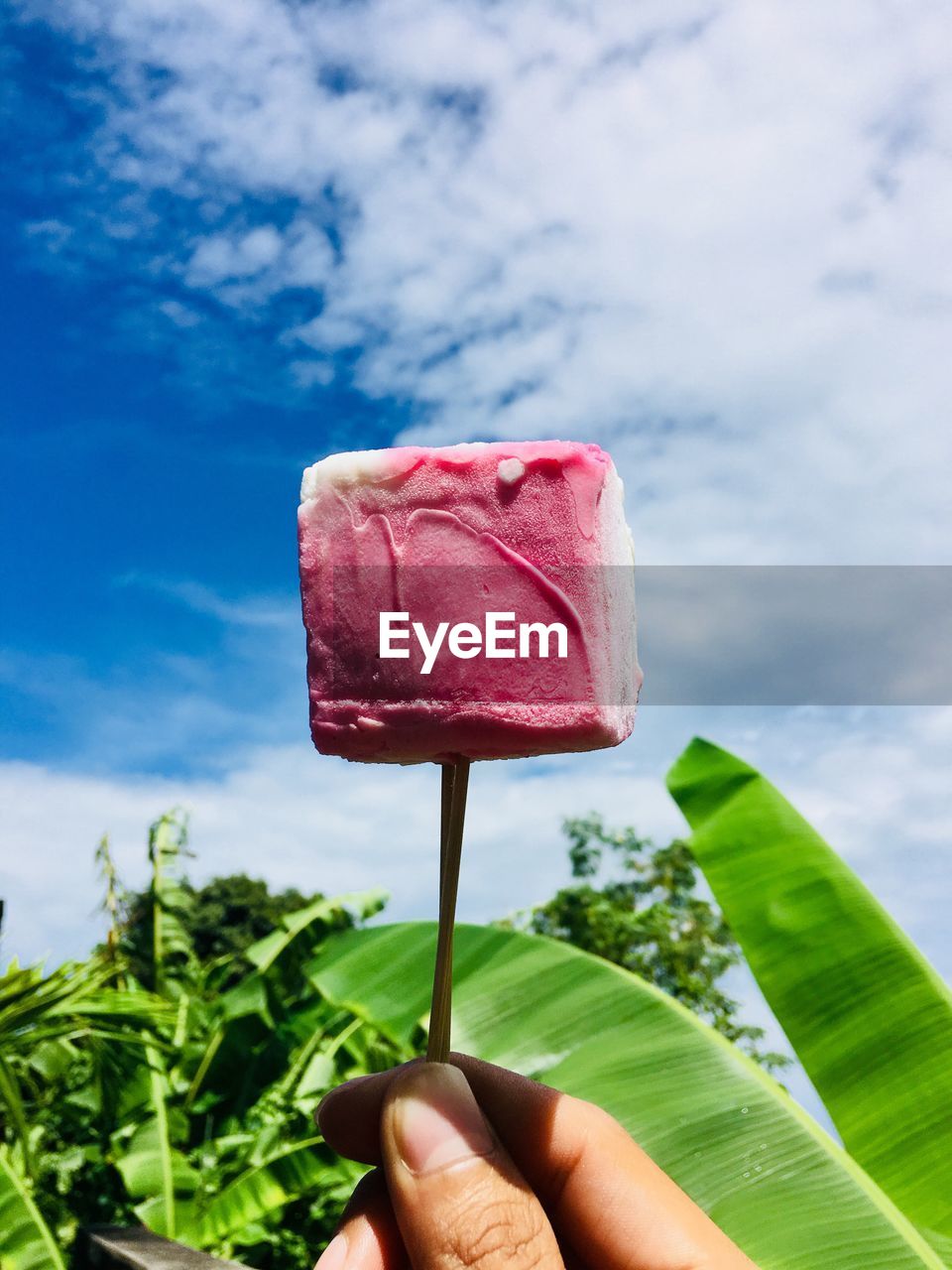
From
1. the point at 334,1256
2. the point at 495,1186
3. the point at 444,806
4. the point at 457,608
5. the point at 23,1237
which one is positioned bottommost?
the point at 23,1237

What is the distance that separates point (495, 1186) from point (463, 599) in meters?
0.80

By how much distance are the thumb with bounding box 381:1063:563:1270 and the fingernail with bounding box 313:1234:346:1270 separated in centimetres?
16

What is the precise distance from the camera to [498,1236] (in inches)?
54.5

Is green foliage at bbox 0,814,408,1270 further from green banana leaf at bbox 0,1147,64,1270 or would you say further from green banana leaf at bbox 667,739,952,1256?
green banana leaf at bbox 667,739,952,1256

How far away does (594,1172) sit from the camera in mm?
1592

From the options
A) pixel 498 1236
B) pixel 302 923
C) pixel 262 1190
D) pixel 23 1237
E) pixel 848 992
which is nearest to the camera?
pixel 498 1236

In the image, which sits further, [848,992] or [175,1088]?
[175,1088]

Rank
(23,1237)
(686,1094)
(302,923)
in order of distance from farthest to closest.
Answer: (302,923) < (23,1237) < (686,1094)

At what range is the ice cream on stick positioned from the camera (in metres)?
1.44

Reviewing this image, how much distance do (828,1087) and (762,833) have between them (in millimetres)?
757

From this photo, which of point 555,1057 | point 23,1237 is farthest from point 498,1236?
point 23,1237

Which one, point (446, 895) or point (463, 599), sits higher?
point (463, 599)

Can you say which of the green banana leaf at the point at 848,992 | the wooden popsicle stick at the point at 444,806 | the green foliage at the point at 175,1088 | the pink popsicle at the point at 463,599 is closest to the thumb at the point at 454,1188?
the wooden popsicle stick at the point at 444,806

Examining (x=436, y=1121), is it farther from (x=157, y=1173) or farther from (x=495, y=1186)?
(x=157, y=1173)
